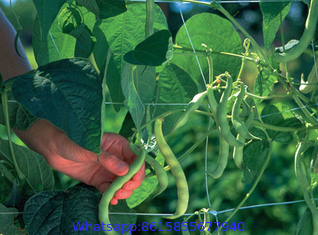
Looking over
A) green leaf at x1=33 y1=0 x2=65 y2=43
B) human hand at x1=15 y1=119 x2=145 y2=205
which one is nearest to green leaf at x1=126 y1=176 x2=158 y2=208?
human hand at x1=15 y1=119 x2=145 y2=205

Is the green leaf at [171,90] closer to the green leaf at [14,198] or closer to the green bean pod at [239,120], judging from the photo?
the green bean pod at [239,120]

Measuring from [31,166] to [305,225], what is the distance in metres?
0.59

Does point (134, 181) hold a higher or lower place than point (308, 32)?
lower

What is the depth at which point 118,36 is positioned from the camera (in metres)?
0.72

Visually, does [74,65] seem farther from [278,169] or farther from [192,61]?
[278,169]

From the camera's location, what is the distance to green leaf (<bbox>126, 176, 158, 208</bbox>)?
83cm

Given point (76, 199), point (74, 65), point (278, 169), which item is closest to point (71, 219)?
point (76, 199)

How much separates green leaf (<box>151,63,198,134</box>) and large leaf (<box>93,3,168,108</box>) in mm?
93

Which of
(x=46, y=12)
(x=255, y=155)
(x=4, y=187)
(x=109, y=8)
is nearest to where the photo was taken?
(x=46, y=12)

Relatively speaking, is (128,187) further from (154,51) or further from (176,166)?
(154,51)

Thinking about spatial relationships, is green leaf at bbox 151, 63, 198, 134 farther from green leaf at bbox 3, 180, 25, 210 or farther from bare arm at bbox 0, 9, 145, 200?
green leaf at bbox 3, 180, 25, 210

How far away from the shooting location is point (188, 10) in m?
0.94

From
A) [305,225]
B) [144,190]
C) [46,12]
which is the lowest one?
[305,225]

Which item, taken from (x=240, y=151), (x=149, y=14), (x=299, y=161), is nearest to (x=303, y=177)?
(x=299, y=161)
